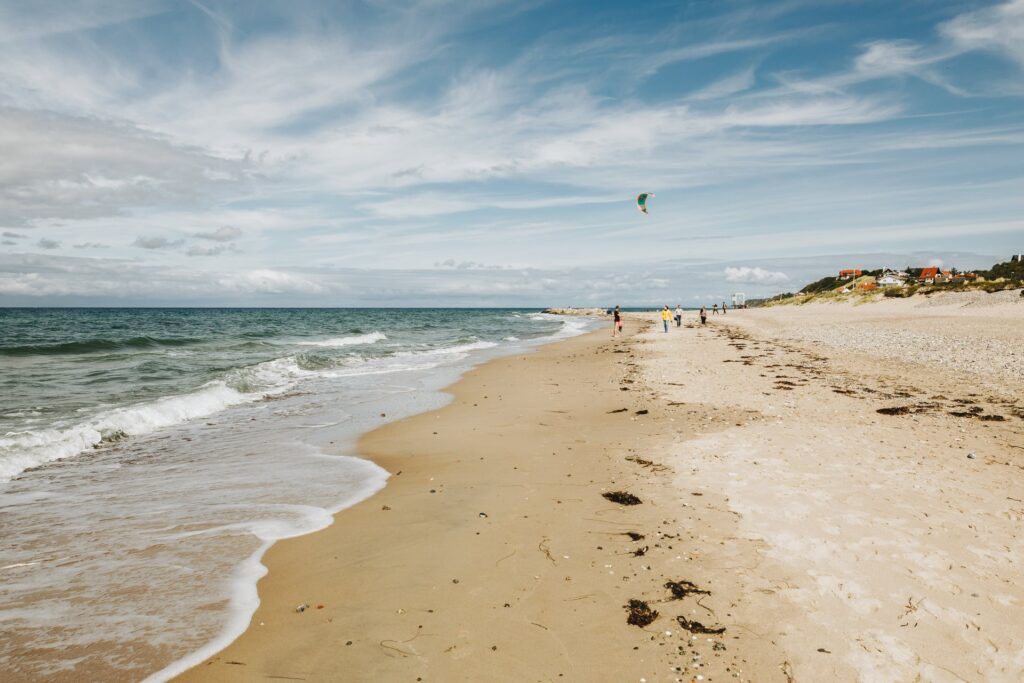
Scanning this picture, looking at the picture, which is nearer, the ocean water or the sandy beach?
the sandy beach

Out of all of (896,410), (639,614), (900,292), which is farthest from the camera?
(900,292)

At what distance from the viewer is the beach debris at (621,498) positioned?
7145 mm

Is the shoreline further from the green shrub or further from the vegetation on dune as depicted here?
the green shrub

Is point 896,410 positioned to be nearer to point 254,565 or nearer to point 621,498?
point 621,498

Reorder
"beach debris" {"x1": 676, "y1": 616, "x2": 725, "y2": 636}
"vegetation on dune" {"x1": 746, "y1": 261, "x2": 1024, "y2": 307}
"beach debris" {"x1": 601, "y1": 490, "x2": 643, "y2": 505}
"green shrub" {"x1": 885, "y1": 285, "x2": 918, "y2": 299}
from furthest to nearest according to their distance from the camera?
1. "green shrub" {"x1": 885, "y1": 285, "x2": 918, "y2": 299}
2. "vegetation on dune" {"x1": 746, "y1": 261, "x2": 1024, "y2": 307}
3. "beach debris" {"x1": 601, "y1": 490, "x2": 643, "y2": 505}
4. "beach debris" {"x1": 676, "y1": 616, "x2": 725, "y2": 636}

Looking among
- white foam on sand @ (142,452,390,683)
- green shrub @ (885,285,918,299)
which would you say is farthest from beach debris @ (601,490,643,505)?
green shrub @ (885,285,918,299)

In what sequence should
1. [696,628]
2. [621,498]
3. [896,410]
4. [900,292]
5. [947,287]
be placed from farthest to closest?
[900,292]
[947,287]
[896,410]
[621,498]
[696,628]

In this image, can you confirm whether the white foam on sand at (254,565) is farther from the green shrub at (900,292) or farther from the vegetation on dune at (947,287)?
the green shrub at (900,292)

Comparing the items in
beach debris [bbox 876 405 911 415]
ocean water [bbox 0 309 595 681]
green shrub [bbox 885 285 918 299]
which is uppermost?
green shrub [bbox 885 285 918 299]

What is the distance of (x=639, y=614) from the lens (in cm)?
461

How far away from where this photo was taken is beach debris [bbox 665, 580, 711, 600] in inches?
192

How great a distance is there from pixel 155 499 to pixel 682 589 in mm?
7636

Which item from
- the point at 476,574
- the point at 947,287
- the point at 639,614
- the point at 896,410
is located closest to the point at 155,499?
the point at 476,574

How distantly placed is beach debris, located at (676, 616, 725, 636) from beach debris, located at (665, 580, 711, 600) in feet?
1.12
